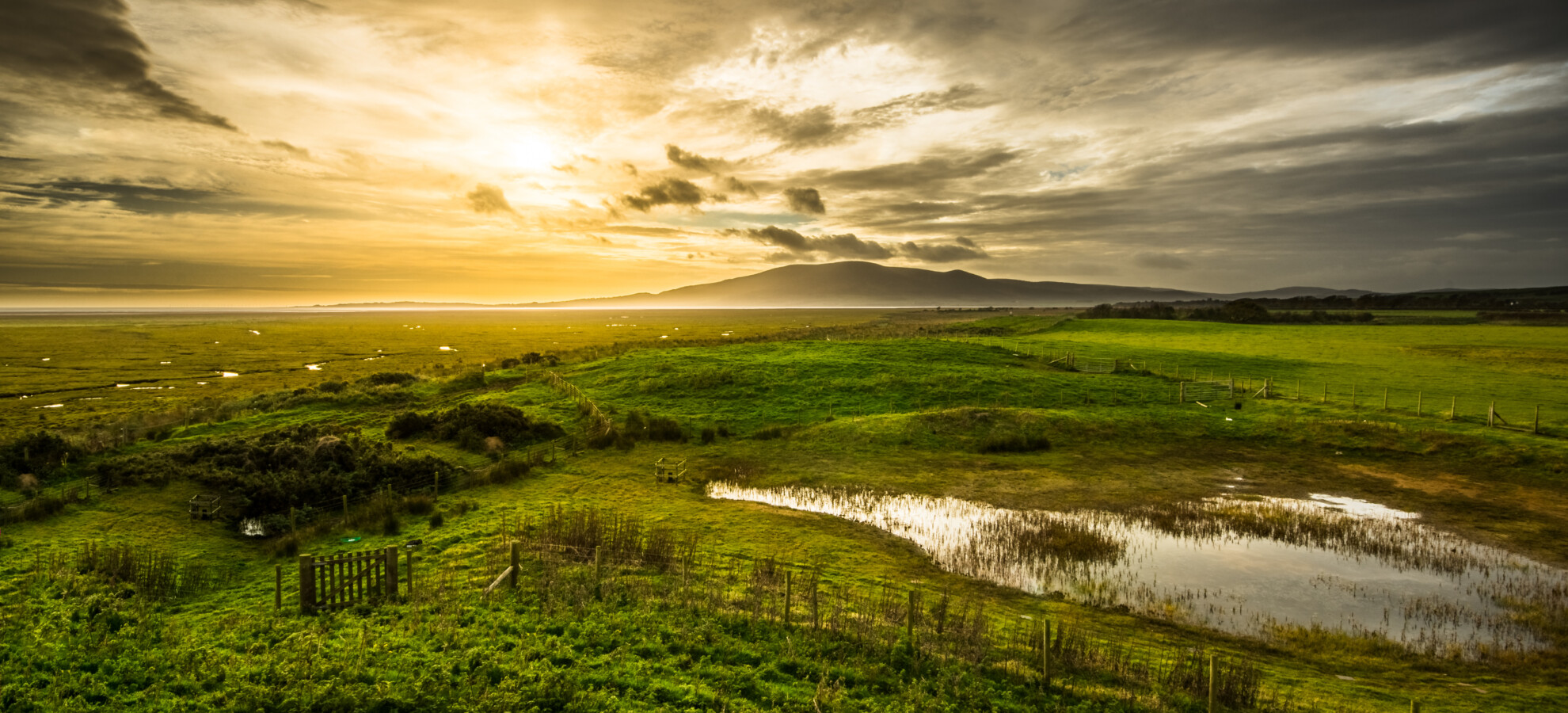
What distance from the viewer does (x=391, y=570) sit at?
14805 millimetres

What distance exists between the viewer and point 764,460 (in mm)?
34438

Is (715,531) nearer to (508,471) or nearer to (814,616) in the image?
(814,616)

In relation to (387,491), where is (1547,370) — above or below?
above

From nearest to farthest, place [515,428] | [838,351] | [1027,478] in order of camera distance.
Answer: [1027,478] < [515,428] < [838,351]

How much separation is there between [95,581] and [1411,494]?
44.3m

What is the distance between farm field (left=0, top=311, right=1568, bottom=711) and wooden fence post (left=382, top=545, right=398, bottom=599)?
0.40 meters

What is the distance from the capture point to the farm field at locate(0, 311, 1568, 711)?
38.0 ft

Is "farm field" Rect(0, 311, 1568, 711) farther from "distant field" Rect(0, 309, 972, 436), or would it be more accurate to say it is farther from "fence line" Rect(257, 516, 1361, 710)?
"distant field" Rect(0, 309, 972, 436)

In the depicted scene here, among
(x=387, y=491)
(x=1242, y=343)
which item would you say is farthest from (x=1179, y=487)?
(x=1242, y=343)

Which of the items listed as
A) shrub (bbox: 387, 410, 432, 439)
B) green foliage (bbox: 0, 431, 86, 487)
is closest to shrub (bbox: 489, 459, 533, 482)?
shrub (bbox: 387, 410, 432, 439)

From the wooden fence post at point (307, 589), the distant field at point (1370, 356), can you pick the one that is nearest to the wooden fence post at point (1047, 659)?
the wooden fence post at point (307, 589)

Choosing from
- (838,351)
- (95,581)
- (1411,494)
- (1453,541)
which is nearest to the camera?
(95,581)

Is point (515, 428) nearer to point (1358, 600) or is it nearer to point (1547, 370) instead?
point (1358, 600)

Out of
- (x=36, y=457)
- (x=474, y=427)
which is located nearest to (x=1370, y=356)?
(x=474, y=427)
